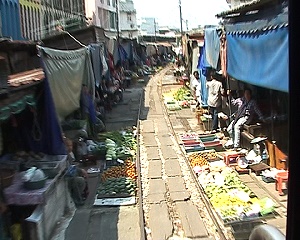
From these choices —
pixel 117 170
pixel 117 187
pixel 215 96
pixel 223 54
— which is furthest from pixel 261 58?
pixel 215 96

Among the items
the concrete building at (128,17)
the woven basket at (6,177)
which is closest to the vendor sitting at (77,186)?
the woven basket at (6,177)

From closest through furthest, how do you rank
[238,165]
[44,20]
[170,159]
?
[238,165], [170,159], [44,20]

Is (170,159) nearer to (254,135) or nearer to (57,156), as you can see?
(254,135)

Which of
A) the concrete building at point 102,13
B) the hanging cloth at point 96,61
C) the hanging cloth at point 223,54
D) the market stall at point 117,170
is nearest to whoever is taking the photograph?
the market stall at point 117,170

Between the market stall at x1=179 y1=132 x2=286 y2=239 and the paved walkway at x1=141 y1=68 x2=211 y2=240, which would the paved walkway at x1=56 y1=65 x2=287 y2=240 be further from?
the market stall at x1=179 y1=132 x2=286 y2=239

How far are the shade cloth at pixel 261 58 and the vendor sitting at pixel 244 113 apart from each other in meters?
0.84

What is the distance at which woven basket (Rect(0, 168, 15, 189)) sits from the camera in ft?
22.2

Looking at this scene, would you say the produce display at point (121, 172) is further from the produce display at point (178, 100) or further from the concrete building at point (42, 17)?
the concrete building at point (42, 17)

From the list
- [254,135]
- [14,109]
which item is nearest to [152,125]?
[254,135]

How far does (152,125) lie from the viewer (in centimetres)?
1722

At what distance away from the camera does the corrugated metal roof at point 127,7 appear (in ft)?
262

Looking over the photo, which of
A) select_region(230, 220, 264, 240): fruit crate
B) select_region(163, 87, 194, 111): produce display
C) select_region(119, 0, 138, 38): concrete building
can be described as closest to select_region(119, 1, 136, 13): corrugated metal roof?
select_region(119, 0, 138, 38): concrete building

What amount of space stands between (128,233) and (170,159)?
4818mm

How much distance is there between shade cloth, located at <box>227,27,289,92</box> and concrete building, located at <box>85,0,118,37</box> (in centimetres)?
3294
